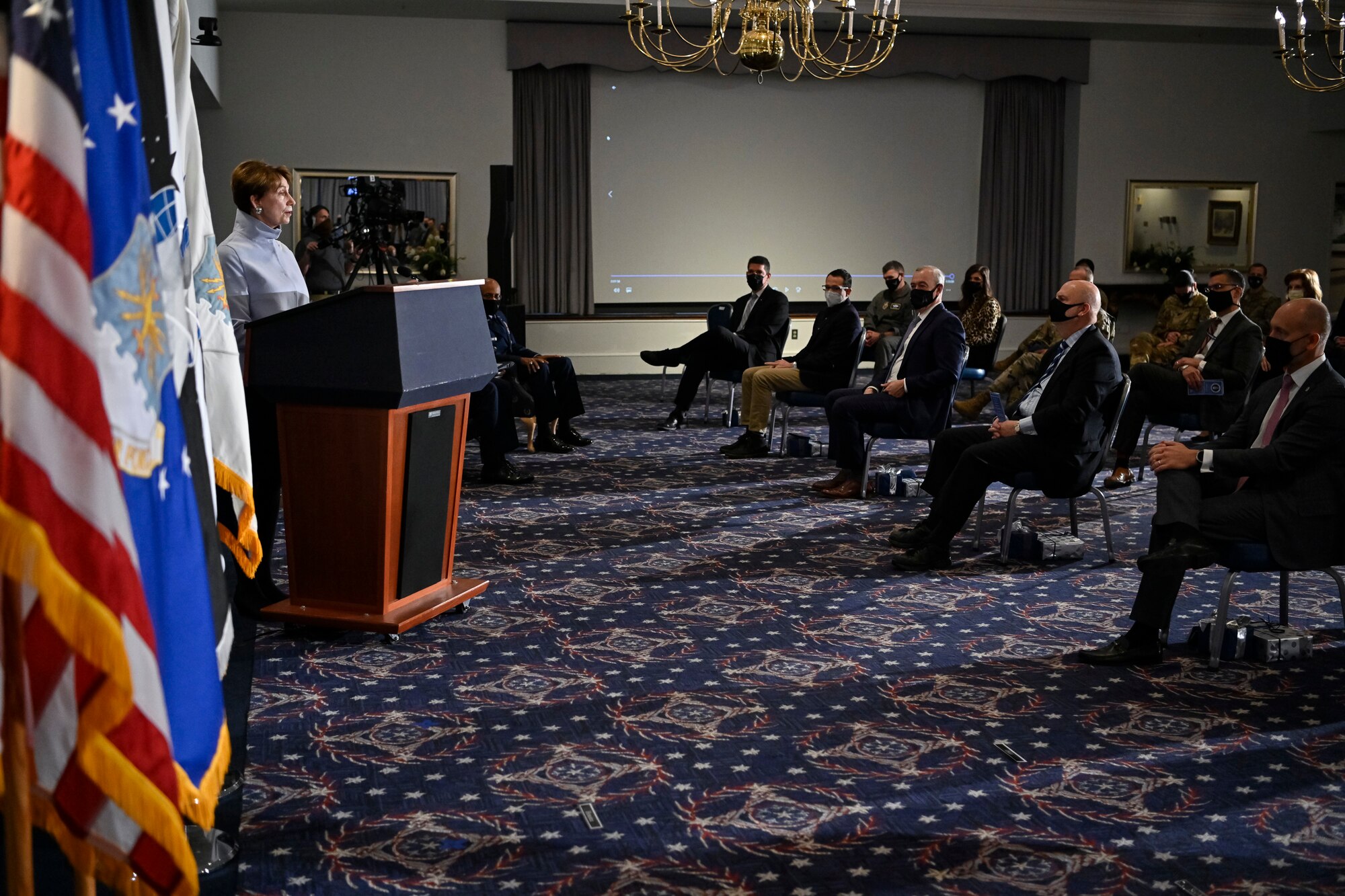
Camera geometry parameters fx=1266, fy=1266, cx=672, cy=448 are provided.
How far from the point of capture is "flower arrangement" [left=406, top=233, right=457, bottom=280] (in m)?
13.8

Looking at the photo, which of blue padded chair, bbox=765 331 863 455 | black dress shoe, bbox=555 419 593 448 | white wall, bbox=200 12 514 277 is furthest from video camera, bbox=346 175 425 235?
blue padded chair, bbox=765 331 863 455

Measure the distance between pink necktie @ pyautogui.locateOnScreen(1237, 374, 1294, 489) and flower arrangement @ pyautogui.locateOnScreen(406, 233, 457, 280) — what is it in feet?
34.0

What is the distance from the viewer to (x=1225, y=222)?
635 inches

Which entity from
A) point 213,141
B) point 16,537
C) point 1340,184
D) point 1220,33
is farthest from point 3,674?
point 1340,184

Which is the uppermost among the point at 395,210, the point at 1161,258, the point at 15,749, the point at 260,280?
the point at 395,210

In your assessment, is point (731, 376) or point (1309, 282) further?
point (731, 376)

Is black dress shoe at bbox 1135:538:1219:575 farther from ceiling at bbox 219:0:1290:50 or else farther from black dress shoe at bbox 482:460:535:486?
ceiling at bbox 219:0:1290:50

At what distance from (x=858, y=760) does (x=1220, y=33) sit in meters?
14.2

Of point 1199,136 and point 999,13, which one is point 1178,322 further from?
point 1199,136

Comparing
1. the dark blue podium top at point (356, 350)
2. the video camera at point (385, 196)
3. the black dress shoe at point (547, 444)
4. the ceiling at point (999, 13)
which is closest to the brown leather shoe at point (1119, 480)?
the black dress shoe at point (547, 444)

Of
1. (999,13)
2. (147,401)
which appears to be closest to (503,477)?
(147,401)

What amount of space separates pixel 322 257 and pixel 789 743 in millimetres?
9773

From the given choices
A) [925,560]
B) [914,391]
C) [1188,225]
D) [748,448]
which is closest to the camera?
[925,560]

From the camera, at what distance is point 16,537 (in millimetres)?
1935
